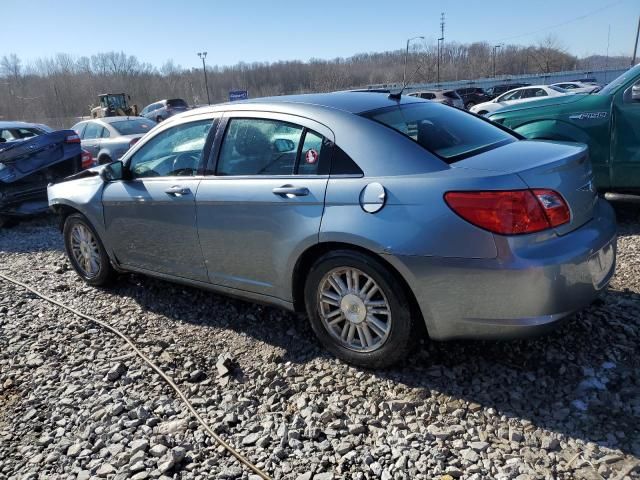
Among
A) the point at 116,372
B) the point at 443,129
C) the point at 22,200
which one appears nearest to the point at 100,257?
the point at 116,372

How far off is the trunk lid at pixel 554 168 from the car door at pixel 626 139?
2.68m

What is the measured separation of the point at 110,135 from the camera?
1202 centimetres

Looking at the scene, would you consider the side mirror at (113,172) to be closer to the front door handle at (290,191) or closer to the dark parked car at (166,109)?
the front door handle at (290,191)

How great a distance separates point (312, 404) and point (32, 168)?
7067mm

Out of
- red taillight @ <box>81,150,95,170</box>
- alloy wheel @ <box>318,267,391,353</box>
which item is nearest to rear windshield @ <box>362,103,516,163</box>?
alloy wheel @ <box>318,267,391,353</box>

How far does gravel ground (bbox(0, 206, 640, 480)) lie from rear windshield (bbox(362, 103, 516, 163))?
3.99 ft

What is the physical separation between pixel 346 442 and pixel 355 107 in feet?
6.35

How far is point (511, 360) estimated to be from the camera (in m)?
2.99

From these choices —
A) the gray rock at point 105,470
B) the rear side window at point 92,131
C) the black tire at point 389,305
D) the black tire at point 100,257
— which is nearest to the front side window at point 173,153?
the black tire at point 100,257

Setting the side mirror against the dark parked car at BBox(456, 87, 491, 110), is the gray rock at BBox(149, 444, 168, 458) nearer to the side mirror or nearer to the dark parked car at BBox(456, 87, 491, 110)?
the side mirror

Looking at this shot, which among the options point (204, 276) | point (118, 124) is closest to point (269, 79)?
point (118, 124)

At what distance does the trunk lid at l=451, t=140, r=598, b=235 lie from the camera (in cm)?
258

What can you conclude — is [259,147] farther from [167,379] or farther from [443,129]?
[167,379]

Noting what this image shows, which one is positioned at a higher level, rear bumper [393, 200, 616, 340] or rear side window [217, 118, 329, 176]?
rear side window [217, 118, 329, 176]
